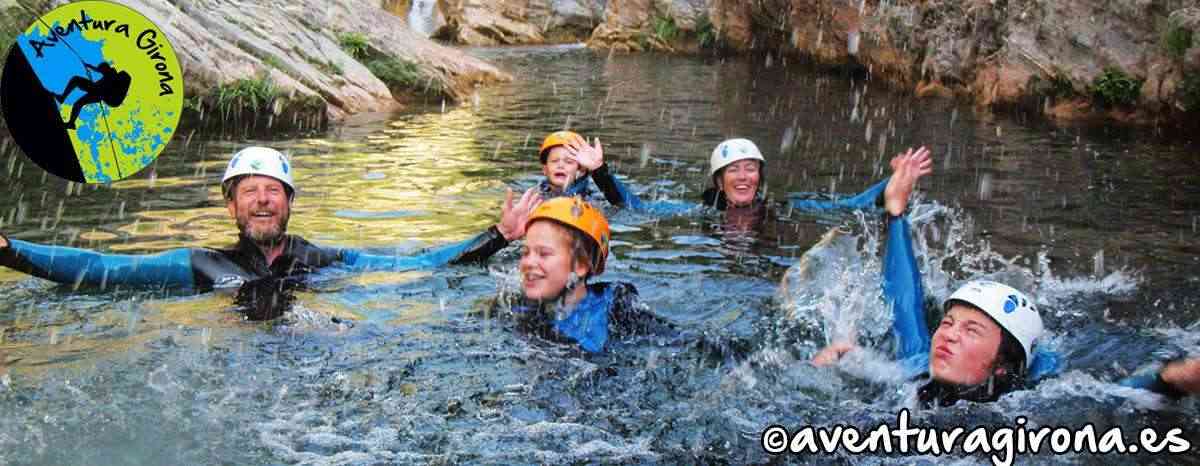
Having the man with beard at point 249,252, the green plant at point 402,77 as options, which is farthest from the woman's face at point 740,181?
the green plant at point 402,77

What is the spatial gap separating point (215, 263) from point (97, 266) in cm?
72

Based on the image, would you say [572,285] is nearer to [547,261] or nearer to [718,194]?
[547,261]

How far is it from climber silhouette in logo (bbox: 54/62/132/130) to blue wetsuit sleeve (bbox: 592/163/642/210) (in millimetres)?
5459

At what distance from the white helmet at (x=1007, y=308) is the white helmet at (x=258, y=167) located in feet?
14.4

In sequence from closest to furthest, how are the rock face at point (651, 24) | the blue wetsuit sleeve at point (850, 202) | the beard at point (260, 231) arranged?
1. the beard at point (260, 231)
2. the blue wetsuit sleeve at point (850, 202)
3. the rock face at point (651, 24)

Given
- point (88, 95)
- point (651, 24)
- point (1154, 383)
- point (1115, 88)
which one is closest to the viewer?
point (1154, 383)

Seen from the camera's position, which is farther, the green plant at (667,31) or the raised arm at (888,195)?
the green plant at (667,31)

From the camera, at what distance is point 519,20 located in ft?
148

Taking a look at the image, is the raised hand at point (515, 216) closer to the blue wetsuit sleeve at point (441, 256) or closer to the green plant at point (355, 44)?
the blue wetsuit sleeve at point (441, 256)

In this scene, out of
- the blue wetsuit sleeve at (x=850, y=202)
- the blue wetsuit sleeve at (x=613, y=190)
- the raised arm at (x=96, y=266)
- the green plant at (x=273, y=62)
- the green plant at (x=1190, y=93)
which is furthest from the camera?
the green plant at (x=273, y=62)

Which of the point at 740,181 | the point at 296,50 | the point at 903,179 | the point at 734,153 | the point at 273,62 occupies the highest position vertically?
the point at 296,50

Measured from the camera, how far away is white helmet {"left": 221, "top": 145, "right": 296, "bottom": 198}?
7.89m

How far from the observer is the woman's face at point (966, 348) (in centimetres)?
580

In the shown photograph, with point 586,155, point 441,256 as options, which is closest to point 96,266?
point 441,256
